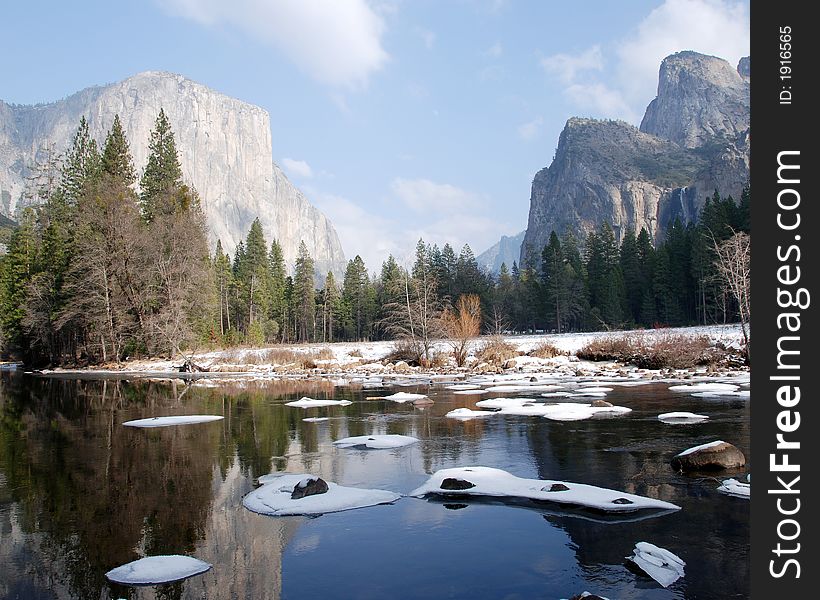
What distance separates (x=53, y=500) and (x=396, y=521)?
18.5ft

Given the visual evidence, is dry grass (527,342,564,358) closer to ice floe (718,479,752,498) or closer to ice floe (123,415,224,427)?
ice floe (123,415,224,427)

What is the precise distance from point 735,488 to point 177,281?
158 ft

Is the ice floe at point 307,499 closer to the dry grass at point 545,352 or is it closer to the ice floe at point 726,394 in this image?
the ice floe at point 726,394

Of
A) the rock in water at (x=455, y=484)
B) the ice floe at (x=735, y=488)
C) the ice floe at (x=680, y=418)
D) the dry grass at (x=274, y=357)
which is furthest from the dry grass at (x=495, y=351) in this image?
the rock in water at (x=455, y=484)

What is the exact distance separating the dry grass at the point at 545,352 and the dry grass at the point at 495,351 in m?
1.42

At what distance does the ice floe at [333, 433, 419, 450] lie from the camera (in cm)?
1331

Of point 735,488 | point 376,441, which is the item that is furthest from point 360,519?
point 735,488

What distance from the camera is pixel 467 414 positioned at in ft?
57.9

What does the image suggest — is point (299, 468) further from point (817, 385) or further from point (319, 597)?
point (817, 385)

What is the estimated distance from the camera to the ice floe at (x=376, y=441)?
1331 cm

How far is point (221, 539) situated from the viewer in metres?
7.07

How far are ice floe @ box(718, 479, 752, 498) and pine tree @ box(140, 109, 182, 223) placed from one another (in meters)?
55.6

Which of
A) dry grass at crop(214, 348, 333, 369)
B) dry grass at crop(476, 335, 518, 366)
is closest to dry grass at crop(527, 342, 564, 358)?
dry grass at crop(476, 335, 518, 366)

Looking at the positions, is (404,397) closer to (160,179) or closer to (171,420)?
(171,420)
